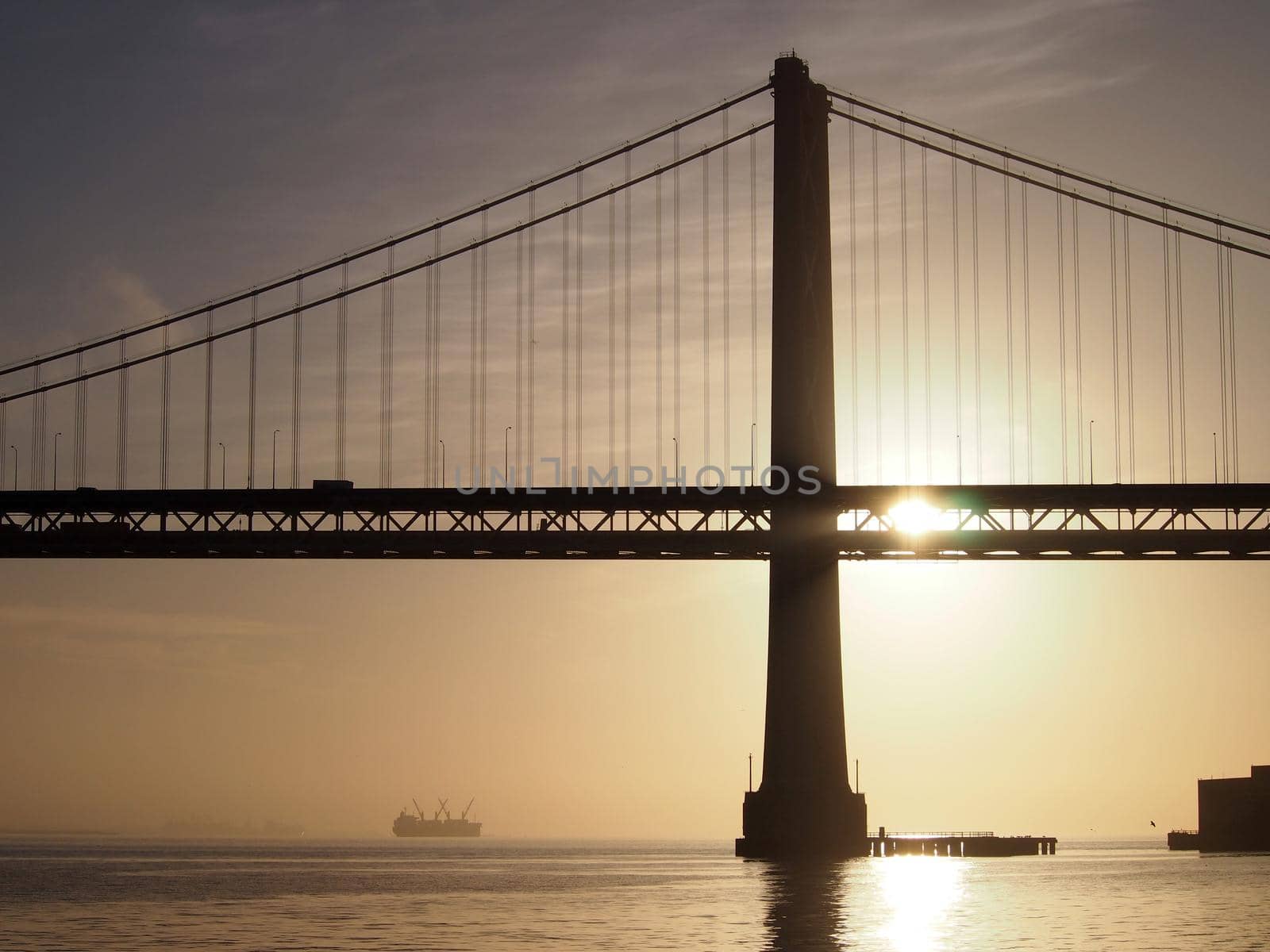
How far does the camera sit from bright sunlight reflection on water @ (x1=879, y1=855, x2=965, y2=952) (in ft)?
162

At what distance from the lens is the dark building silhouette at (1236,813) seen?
123250 mm

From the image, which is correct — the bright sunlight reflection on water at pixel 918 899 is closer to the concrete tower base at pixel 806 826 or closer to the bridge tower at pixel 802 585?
the concrete tower base at pixel 806 826

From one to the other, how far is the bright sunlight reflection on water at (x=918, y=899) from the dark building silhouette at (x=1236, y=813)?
27935 millimetres

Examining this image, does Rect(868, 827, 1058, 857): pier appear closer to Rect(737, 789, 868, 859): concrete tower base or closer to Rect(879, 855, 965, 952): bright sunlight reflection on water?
Rect(879, 855, 965, 952): bright sunlight reflection on water

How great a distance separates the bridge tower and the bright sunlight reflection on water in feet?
12.4

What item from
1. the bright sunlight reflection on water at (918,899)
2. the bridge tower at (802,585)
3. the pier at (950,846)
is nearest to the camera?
the bright sunlight reflection on water at (918,899)

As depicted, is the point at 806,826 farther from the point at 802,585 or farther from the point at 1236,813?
the point at 1236,813

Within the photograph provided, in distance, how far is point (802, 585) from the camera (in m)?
71.8

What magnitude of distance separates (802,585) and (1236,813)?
66.6 meters

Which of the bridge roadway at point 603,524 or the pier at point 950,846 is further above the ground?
the bridge roadway at point 603,524

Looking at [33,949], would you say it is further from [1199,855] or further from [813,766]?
[1199,855]

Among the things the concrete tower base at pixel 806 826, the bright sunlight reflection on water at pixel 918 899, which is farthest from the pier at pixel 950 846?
the concrete tower base at pixel 806 826

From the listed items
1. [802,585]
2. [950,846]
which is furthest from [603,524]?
[950,846]

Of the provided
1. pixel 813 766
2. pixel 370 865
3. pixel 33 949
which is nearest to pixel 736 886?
pixel 813 766
